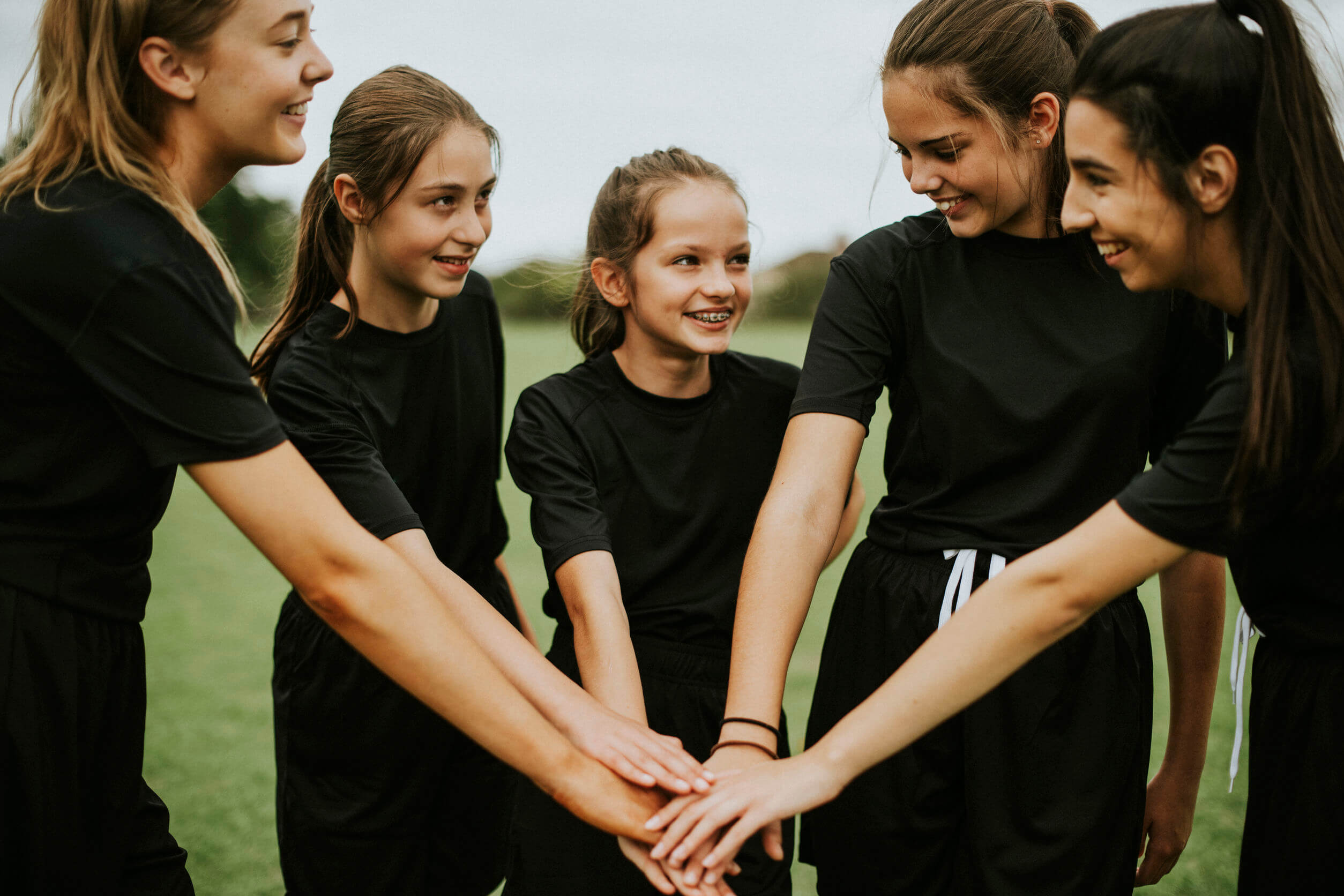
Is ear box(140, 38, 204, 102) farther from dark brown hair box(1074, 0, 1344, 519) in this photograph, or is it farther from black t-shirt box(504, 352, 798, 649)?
dark brown hair box(1074, 0, 1344, 519)

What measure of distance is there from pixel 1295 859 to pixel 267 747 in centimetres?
327

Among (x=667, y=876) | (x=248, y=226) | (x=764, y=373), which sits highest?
(x=764, y=373)

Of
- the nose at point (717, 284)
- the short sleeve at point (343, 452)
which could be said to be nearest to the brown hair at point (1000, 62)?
the nose at point (717, 284)

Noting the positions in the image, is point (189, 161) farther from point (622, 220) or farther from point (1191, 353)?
point (1191, 353)

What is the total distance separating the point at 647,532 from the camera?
1970mm

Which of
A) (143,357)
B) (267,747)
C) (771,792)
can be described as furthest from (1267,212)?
(267,747)

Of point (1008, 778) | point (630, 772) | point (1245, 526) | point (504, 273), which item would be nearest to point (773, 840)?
point (630, 772)

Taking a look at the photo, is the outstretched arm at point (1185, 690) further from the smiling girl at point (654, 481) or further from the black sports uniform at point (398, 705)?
the black sports uniform at point (398, 705)

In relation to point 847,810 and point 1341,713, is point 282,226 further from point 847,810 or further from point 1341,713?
point 1341,713

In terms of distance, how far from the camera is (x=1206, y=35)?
138cm

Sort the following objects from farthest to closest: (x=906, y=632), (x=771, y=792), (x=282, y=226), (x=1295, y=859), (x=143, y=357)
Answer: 1. (x=282, y=226)
2. (x=906, y=632)
3. (x=771, y=792)
4. (x=1295, y=859)
5. (x=143, y=357)

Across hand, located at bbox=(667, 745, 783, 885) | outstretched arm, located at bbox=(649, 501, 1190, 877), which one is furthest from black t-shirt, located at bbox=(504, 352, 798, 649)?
outstretched arm, located at bbox=(649, 501, 1190, 877)

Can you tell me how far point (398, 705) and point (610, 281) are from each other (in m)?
0.92

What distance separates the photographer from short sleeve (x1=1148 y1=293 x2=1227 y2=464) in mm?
1678
